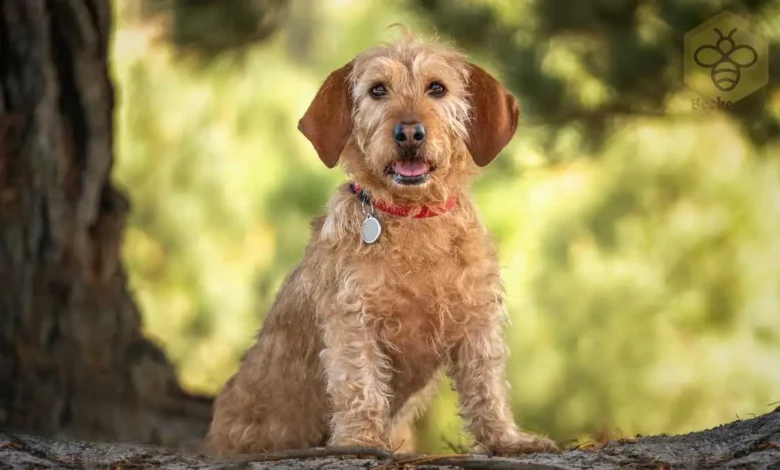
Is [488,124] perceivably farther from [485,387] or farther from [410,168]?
[485,387]

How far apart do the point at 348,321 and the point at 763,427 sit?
67.1 inches

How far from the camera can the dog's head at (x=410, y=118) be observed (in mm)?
4832

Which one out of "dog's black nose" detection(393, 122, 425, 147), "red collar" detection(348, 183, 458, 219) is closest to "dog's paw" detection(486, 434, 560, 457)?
"red collar" detection(348, 183, 458, 219)

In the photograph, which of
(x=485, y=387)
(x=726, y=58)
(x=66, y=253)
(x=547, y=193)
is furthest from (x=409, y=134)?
(x=547, y=193)

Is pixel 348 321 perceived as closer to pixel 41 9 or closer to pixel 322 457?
pixel 322 457

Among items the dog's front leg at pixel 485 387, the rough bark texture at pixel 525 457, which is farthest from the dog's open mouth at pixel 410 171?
the rough bark texture at pixel 525 457

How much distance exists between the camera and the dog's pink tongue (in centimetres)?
482

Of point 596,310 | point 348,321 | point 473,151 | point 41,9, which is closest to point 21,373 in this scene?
point 41,9

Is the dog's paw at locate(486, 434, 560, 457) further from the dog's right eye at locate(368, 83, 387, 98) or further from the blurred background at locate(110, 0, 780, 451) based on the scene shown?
the blurred background at locate(110, 0, 780, 451)

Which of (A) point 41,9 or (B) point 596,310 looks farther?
(B) point 596,310

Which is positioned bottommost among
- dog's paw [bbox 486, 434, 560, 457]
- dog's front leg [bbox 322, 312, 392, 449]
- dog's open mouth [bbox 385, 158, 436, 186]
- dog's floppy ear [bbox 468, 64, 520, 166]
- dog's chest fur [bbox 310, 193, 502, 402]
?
dog's paw [bbox 486, 434, 560, 457]

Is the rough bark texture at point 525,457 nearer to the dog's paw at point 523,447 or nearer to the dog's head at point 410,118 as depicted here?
the dog's paw at point 523,447

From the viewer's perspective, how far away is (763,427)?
4.56 metres

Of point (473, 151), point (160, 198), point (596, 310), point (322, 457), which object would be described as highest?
point (160, 198)
